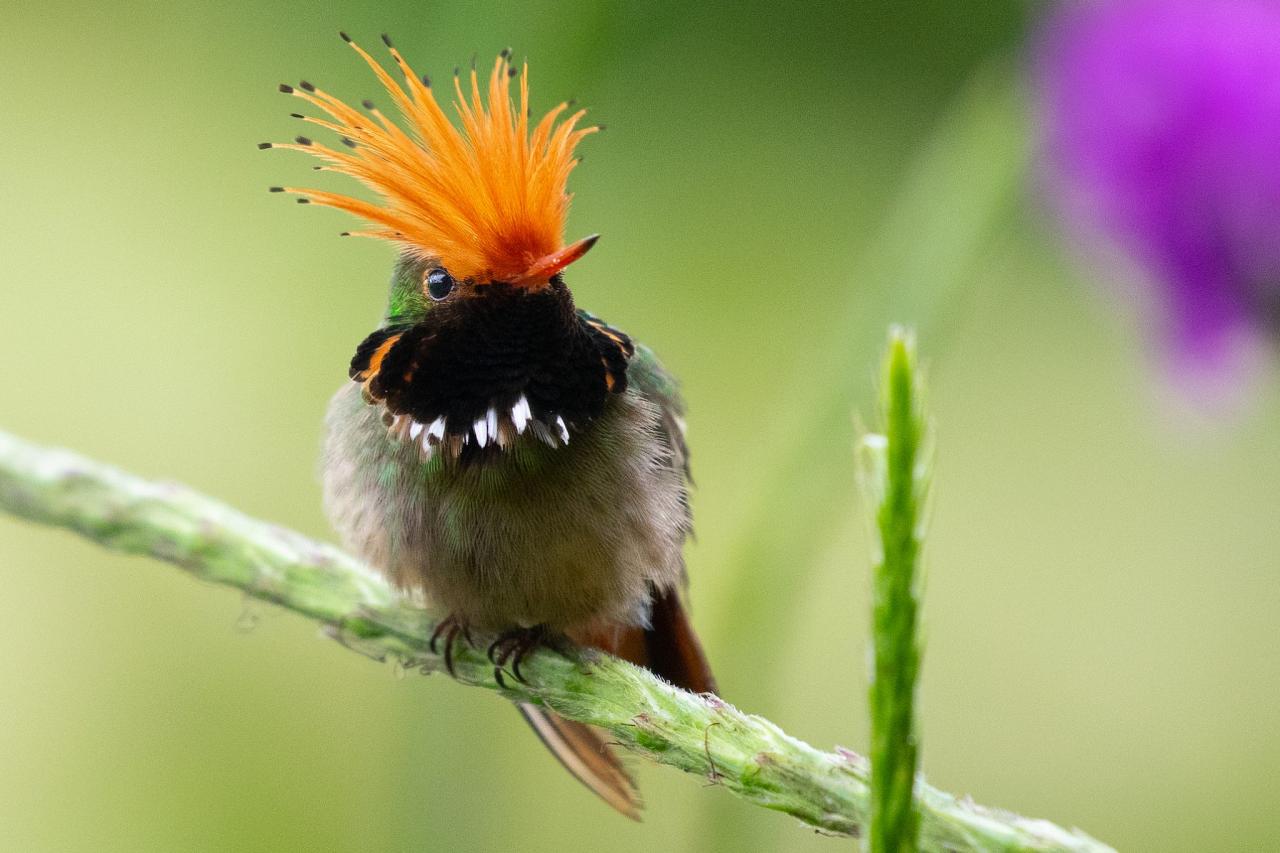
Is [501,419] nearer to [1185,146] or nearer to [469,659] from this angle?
[469,659]

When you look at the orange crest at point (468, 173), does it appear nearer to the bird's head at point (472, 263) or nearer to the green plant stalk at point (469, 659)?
the bird's head at point (472, 263)

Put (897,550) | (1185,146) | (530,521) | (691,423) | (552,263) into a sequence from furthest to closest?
(691,423) → (1185,146) → (530,521) → (552,263) → (897,550)

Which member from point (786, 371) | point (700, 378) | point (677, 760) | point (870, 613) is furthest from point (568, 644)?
point (786, 371)

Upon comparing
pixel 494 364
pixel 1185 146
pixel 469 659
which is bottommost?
pixel 469 659

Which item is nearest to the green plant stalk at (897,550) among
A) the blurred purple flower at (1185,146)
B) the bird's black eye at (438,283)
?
the bird's black eye at (438,283)

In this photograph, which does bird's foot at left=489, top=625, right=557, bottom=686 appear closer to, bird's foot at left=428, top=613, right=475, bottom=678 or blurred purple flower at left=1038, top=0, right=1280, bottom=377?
bird's foot at left=428, top=613, right=475, bottom=678

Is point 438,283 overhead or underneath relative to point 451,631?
overhead

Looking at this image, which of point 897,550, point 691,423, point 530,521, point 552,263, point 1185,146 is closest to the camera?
point 897,550

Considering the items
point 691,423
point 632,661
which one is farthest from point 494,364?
point 691,423
